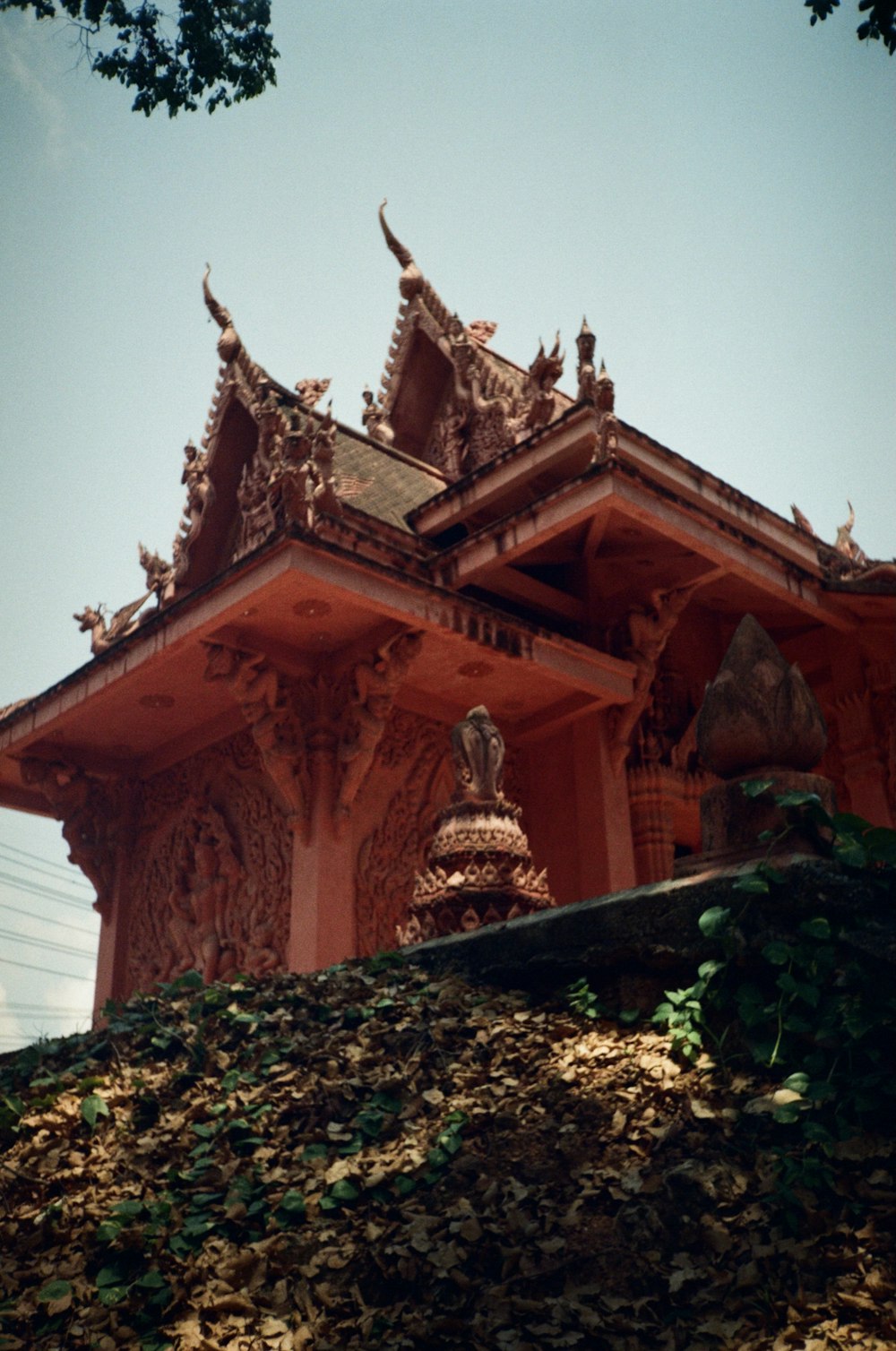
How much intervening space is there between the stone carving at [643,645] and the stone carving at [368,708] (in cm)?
213

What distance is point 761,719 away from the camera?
4.71m

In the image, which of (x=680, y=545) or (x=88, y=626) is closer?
(x=680, y=545)

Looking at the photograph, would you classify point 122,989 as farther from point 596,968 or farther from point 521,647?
point 596,968

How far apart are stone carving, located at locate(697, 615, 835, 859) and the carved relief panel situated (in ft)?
16.5

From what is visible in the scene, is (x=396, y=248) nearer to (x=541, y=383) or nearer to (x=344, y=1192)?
(x=541, y=383)

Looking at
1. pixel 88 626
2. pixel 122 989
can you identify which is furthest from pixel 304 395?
pixel 122 989

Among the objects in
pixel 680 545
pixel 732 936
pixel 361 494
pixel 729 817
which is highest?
pixel 361 494

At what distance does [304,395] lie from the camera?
10.9m

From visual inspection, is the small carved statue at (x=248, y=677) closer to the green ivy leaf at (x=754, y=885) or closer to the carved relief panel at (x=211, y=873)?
the carved relief panel at (x=211, y=873)

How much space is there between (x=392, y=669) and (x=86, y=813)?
353 cm

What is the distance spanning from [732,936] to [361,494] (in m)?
7.40

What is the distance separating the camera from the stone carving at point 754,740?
4.65 m

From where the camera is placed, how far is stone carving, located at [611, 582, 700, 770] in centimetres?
1034

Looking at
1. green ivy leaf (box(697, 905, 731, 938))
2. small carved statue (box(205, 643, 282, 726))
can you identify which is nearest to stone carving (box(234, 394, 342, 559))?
small carved statue (box(205, 643, 282, 726))
